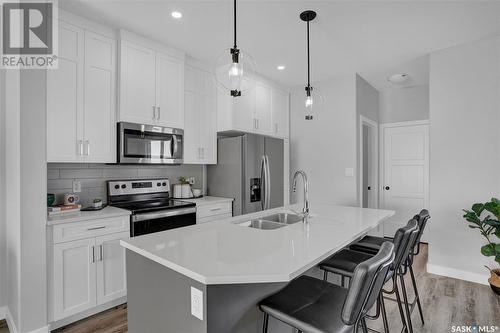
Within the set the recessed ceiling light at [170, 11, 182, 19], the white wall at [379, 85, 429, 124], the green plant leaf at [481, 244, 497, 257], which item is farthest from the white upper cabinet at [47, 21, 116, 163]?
the white wall at [379, 85, 429, 124]

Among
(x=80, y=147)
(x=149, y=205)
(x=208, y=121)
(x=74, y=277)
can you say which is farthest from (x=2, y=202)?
(x=208, y=121)

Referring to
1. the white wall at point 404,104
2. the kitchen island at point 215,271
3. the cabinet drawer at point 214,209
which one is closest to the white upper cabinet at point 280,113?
the cabinet drawer at point 214,209

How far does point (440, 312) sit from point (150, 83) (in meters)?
3.56

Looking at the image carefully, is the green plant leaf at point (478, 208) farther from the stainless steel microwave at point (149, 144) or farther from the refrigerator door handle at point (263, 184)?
the stainless steel microwave at point (149, 144)

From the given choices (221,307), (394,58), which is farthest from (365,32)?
(221,307)

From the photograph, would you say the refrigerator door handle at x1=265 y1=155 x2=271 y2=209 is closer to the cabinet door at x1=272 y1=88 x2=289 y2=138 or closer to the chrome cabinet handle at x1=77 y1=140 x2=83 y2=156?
the cabinet door at x1=272 y1=88 x2=289 y2=138

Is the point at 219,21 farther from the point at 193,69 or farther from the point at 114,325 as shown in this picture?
the point at 114,325

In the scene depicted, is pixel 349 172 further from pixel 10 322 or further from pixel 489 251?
pixel 10 322

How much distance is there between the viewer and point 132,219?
2.53 m

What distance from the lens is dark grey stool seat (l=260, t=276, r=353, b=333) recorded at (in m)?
1.16

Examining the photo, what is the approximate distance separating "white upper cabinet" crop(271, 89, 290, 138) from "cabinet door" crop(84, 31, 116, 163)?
241 cm

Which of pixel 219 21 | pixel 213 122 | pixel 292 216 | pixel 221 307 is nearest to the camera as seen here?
pixel 221 307

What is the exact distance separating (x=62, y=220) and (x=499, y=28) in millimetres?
4401

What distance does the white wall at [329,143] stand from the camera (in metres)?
4.06
